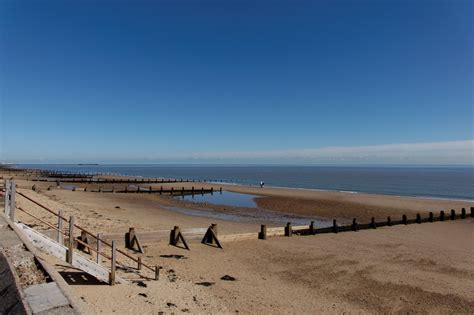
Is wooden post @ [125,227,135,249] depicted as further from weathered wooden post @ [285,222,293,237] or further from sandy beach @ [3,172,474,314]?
→ weathered wooden post @ [285,222,293,237]

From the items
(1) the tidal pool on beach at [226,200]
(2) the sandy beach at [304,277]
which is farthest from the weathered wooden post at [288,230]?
(1) the tidal pool on beach at [226,200]

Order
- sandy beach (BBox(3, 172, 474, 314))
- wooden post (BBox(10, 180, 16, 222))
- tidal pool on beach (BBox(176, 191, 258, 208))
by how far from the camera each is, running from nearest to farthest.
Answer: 1. sandy beach (BBox(3, 172, 474, 314))
2. wooden post (BBox(10, 180, 16, 222))
3. tidal pool on beach (BBox(176, 191, 258, 208))

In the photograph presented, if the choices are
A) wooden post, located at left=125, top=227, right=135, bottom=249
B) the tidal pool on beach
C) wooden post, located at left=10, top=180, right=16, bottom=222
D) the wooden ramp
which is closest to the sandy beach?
the wooden ramp

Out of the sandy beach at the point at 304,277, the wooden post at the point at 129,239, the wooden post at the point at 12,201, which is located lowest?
the sandy beach at the point at 304,277

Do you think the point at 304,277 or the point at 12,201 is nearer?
the point at 12,201

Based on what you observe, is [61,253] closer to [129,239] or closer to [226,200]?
[129,239]

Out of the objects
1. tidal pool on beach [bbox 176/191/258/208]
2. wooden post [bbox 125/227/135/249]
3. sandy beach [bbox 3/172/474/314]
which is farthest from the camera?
tidal pool on beach [bbox 176/191/258/208]

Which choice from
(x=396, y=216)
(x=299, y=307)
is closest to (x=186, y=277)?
(x=299, y=307)

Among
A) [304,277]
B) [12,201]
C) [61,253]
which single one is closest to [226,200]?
[304,277]

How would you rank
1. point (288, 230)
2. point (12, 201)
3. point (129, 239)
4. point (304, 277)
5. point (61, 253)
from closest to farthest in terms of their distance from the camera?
point (61, 253) → point (12, 201) → point (304, 277) → point (129, 239) → point (288, 230)

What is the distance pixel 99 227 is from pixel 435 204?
139 ft

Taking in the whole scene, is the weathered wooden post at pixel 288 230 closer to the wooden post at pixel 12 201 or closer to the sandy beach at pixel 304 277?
the sandy beach at pixel 304 277

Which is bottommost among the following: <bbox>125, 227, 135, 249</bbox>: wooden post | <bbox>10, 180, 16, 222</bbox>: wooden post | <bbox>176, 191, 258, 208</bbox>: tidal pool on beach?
<bbox>176, 191, 258, 208</bbox>: tidal pool on beach

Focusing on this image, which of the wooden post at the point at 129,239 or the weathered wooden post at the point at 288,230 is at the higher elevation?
the wooden post at the point at 129,239
